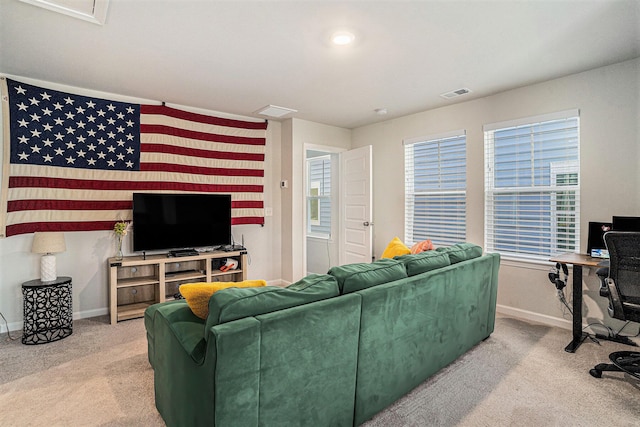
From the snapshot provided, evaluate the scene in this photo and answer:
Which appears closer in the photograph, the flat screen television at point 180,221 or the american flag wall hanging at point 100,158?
the american flag wall hanging at point 100,158

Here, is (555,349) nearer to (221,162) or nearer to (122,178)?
(221,162)

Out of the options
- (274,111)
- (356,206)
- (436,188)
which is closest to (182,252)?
(274,111)

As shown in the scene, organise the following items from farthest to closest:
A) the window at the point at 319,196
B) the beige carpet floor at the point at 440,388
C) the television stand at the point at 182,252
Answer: the window at the point at 319,196 < the television stand at the point at 182,252 < the beige carpet floor at the point at 440,388

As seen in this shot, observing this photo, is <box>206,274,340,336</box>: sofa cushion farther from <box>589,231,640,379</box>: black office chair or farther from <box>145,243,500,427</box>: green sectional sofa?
<box>589,231,640,379</box>: black office chair

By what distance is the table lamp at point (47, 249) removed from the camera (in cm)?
317

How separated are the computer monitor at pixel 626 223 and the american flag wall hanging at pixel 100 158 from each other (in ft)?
13.3

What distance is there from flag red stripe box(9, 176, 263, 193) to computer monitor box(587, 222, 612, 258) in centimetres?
387

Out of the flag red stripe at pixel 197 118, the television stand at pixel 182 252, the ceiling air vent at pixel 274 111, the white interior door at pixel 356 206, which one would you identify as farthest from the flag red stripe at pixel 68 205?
the white interior door at pixel 356 206

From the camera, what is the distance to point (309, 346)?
1591 millimetres

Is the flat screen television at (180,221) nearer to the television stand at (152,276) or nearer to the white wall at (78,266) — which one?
the television stand at (152,276)

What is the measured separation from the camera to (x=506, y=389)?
2264mm

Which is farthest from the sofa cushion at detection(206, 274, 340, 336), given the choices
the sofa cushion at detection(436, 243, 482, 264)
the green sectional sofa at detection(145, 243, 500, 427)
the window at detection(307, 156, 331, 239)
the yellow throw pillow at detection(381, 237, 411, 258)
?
the window at detection(307, 156, 331, 239)

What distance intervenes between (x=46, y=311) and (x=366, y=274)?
3148 millimetres

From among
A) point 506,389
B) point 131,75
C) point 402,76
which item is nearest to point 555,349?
point 506,389
